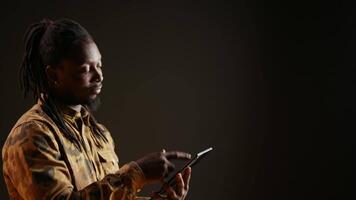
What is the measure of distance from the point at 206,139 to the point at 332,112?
1.69 feet

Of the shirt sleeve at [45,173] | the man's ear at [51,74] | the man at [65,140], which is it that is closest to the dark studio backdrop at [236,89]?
the man at [65,140]

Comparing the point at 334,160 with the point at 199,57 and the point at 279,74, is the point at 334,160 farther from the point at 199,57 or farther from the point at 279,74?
the point at 199,57

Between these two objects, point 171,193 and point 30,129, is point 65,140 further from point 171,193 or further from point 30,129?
point 171,193

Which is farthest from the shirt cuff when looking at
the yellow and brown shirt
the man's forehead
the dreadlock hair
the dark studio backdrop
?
the dark studio backdrop

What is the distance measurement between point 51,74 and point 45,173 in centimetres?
26

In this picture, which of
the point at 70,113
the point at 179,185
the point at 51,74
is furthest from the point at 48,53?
the point at 179,185

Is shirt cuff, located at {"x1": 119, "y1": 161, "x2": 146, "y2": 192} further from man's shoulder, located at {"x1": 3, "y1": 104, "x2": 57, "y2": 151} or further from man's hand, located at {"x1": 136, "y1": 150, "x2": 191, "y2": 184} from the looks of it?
man's shoulder, located at {"x1": 3, "y1": 104, "x2": 57, "y2": 151}

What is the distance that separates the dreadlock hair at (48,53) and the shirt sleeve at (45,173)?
0.30 ft

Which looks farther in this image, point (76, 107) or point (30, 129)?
point (76, 107)

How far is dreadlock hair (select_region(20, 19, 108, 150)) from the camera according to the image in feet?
3.89

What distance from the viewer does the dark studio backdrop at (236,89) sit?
81.0 inches

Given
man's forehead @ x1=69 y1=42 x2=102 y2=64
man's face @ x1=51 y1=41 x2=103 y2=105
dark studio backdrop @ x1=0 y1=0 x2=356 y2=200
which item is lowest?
dark studio backdrop @ x1=0 y1=0 x2=356 y2=200

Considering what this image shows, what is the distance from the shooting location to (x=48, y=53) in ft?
3.94

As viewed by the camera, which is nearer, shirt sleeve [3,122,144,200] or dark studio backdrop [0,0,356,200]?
shirt sleeve [3,122,144,200]
